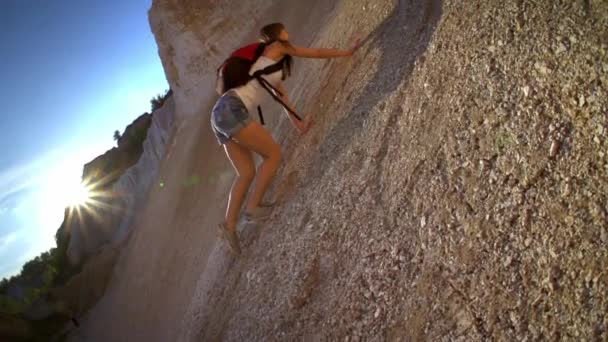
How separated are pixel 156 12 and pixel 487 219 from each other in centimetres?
1678

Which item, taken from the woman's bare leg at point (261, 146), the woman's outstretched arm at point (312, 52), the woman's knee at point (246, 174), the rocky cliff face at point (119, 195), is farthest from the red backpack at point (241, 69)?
the rocky cliff face at point (119, 195)

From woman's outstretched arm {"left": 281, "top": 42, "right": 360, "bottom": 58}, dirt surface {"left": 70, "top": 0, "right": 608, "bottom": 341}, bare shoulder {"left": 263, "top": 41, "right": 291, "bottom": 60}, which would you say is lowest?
dirt surface {"left": 70, "top": 0, "right": 608, "bottom": 341}

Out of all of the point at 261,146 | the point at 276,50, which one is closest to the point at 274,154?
the point at 261,146

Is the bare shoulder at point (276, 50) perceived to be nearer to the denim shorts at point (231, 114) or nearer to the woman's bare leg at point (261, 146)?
the denim shorts at point (231, 114)

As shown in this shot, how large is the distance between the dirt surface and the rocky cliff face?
44.7ft

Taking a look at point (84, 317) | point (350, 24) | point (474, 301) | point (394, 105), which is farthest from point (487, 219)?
point (84, 317)

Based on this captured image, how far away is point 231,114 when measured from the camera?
4.28 metres

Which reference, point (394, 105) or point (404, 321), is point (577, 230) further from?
point (394, 105)

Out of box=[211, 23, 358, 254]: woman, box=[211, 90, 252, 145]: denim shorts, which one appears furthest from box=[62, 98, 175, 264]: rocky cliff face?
box=[211, 90, 252, 145]: denim shorts

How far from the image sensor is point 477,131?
2857 mm

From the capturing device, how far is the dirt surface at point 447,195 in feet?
7.29

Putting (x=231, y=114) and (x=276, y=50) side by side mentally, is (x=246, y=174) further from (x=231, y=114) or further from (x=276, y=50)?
(x=276, y=50)

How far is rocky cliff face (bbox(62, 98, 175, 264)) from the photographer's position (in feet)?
58.5

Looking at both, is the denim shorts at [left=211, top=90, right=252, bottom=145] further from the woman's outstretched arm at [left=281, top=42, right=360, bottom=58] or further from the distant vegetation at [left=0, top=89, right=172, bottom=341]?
the distant vegetation at [left=0, top=89, right=172, bottom=341]
